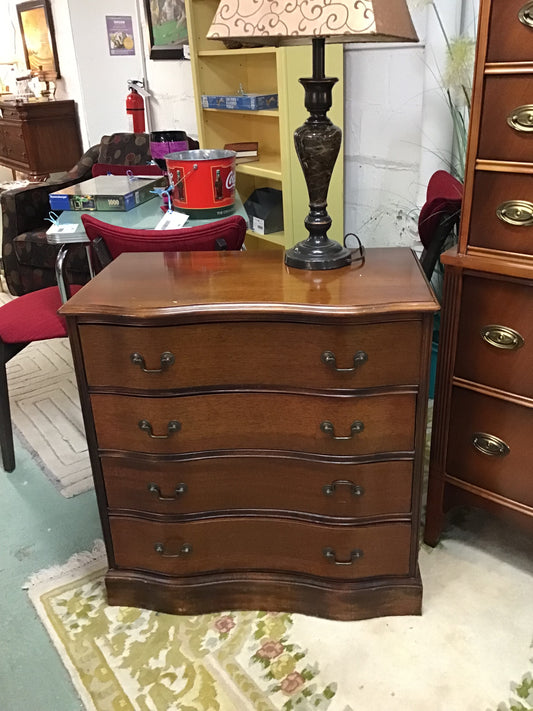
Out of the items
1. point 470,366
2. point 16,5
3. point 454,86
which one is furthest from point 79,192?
point 16,5

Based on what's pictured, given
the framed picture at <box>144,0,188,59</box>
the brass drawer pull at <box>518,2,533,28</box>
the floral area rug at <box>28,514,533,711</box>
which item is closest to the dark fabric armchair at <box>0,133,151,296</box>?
the framed picture at <box>144,0,188,59</box>

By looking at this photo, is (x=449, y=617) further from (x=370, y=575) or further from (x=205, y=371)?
(x=205, y=371)

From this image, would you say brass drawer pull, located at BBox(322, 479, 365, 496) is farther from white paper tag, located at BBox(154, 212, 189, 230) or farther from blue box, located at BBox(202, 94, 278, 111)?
blue box, located at BBox(202, 94, 278, 111)

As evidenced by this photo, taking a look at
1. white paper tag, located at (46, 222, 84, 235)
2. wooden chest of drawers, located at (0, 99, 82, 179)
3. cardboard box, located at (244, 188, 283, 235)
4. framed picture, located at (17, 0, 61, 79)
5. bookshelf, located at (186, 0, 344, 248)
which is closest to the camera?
white paper tag, located at (46, 222, 84, 235)

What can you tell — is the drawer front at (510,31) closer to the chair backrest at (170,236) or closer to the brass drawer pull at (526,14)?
the brass drawer pull at (526,14)

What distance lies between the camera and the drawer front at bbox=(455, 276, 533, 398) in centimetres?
133

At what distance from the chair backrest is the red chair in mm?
519

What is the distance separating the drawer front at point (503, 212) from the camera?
125cm

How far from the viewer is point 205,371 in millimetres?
1282

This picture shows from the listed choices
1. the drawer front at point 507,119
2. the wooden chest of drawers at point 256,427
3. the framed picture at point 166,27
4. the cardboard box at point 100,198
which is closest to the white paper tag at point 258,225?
the cardboard box at point 100,198

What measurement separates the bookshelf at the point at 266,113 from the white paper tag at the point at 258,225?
4 cm

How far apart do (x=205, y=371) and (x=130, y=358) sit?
16 centimetres

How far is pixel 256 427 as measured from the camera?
1.33m

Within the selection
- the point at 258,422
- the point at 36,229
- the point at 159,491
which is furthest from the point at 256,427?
the point at 36,229
